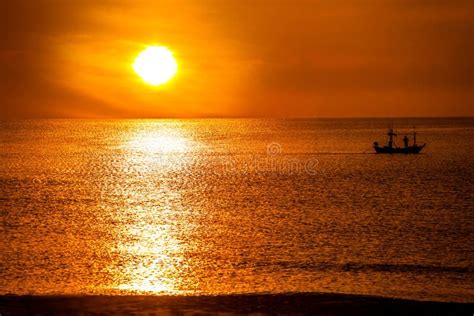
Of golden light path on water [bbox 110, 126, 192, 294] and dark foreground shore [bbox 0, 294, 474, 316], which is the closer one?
dark foreground shore [bbox 0, 294, 474, 316]

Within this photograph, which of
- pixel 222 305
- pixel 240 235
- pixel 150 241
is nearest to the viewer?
pixel 222 305

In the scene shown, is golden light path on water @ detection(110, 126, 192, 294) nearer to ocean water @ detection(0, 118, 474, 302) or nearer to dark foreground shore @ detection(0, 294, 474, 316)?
ocean water @ detection(0, 118, 474, 302)

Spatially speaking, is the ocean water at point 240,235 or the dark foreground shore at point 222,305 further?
the ocean water at point 240,235

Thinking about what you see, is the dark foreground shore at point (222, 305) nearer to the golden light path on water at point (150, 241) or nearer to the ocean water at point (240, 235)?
the ocean water at point (240, 235)

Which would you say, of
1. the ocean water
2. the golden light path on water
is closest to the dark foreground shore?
the ocean water

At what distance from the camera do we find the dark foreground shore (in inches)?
845

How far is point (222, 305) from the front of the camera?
22.4 metres

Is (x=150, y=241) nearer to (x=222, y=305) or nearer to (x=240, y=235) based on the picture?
(x=240, y=235)

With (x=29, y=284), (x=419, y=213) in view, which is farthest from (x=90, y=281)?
(x=419, y=213)

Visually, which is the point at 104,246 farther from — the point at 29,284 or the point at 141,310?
the point at 141,310

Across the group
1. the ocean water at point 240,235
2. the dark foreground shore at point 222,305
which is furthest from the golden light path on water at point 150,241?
the dark foreground shore at point 222,305

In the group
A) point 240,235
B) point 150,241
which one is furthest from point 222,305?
point 240,235

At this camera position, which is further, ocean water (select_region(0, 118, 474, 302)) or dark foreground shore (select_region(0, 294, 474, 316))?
ocean water (select_region(0, 118, 474, 302))

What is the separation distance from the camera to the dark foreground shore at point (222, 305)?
70.4 ft
